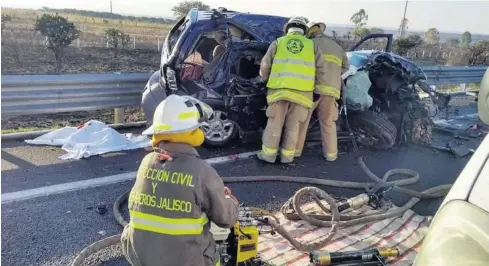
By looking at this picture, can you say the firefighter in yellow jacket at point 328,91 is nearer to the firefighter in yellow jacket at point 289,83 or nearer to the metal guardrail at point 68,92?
the firefighter in yellow jacket at point 289,83

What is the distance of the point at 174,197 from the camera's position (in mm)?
2195

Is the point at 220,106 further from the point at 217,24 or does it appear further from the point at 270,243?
the point at 270,243

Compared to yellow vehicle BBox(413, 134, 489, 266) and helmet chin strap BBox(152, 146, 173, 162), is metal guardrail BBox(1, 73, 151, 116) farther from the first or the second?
yellow vehicle BBox(413, 134, 489, 266)

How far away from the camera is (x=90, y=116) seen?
8945mm

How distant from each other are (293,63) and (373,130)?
180cm

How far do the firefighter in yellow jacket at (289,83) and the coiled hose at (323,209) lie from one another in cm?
72

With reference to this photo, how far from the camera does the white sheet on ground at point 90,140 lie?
5383 millimetres

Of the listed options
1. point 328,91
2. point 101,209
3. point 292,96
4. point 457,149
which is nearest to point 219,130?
point 292,96

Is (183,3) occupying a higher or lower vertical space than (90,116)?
higher

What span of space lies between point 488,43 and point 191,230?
20.7 meters

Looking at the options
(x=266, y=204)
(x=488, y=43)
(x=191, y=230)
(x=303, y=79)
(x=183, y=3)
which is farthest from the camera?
(x=183, y=3)

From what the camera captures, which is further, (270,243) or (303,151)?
(303,151)

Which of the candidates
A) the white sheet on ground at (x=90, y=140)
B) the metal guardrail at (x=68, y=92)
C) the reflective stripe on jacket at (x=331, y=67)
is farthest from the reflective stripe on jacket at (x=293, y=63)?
the metal guardrail at (x=68, y=92)

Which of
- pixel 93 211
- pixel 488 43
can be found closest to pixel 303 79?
pixel 93 211
